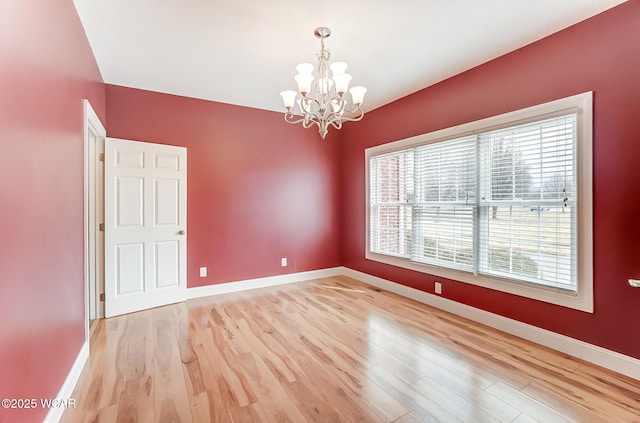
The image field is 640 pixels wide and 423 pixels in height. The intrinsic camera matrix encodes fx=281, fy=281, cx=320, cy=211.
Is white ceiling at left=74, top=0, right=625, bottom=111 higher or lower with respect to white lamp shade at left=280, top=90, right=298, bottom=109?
higher

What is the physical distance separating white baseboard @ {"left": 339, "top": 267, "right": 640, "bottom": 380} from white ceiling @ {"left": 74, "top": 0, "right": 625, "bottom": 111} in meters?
2.66

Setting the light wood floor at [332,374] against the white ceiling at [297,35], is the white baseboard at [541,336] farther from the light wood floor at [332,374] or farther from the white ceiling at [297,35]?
the white ceiling at [297,35]

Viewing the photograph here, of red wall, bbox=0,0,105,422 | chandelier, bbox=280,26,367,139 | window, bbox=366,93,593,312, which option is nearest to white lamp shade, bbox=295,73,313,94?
chandelier, bbox=280,26,367,139

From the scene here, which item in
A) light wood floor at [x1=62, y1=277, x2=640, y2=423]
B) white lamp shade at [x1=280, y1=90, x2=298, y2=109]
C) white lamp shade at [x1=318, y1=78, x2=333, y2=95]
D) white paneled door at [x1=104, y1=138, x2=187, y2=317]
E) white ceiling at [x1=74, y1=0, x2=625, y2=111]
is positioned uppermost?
white ceiling at [x1=74, y1=0, x2=625, y2=111]

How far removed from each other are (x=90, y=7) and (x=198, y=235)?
2618mm

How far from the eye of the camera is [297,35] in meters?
2.49

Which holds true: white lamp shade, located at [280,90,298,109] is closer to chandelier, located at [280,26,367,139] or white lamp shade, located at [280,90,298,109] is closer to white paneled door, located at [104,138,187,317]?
chandelier, located at [280,26,367,139]

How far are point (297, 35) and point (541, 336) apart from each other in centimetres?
348

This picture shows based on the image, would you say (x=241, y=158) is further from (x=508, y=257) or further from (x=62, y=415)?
(x=508, y=257)

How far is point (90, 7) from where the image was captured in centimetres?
213

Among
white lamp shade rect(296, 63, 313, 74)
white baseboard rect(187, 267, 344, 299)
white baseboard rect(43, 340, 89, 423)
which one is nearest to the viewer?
white baseboard rect(43, 340, 89, 423)

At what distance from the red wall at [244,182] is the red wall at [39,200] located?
1511 millimetres

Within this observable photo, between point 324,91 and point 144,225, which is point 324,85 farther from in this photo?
point 144,225

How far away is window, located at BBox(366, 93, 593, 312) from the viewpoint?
2354mm
